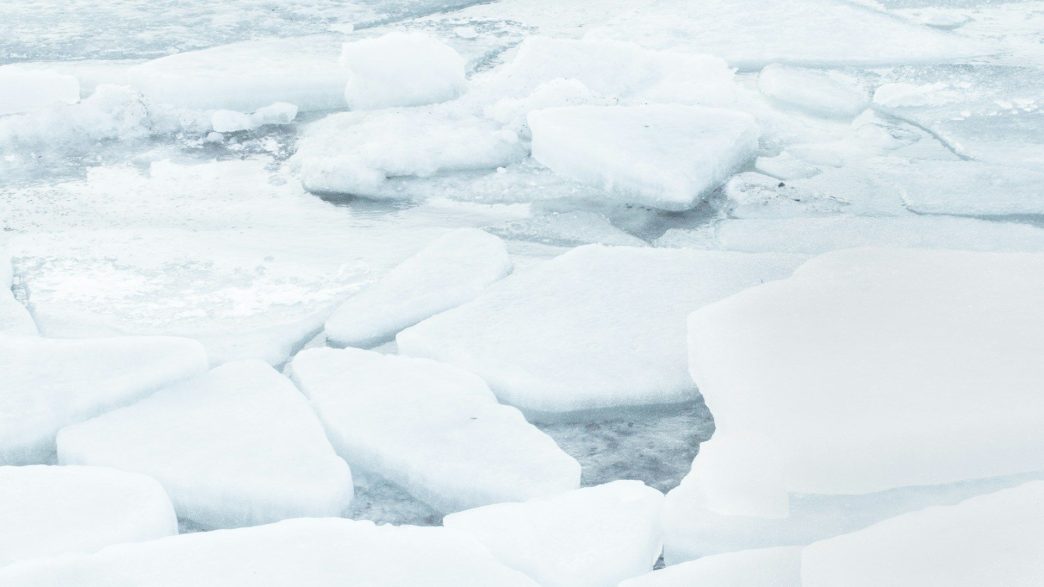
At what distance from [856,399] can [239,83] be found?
2.07m

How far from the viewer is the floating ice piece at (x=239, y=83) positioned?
3.19 m

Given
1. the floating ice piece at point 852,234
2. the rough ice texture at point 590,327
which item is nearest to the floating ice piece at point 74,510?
the rough ice texture at point 590,327

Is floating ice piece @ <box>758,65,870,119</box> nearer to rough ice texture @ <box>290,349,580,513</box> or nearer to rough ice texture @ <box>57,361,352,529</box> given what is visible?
rough ice texture @ <box>290,349,580,513</box>

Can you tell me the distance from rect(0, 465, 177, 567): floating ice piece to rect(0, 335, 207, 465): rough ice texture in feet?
0.39

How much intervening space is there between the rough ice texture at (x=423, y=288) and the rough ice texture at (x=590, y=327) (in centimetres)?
6

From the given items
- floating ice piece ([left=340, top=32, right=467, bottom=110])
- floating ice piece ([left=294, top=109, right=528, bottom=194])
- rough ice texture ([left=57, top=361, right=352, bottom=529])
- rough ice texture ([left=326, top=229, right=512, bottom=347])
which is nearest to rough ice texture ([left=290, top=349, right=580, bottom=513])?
rough ice texture ([left=57, top=361, right=352, bottom=529])

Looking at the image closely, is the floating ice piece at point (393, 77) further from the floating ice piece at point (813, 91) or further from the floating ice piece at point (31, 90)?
the floating ice piece at point (813, 91)

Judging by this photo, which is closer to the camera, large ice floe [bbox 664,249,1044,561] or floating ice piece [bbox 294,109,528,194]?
large ice floe [bbox 664,249,1044,561]

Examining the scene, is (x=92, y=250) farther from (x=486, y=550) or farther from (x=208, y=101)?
(x=486, y=550)

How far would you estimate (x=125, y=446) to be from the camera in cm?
165

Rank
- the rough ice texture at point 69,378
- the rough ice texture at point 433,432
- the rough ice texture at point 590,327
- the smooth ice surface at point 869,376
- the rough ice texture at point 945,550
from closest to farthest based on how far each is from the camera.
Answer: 1. the rough ice texture at point 945,550
2. the smooth ice surface at point 869,376
3. the rough ice texture at point 433,432
4. the rough ice texture at point 69,378
5. the rough ice texture at point 590,327

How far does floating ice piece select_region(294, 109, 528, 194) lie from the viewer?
104 inches

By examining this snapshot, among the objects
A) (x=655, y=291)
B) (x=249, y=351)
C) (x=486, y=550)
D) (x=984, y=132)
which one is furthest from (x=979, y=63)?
(x=486, y=550)

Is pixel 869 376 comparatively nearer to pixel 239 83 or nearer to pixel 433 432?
pixel 433 432
